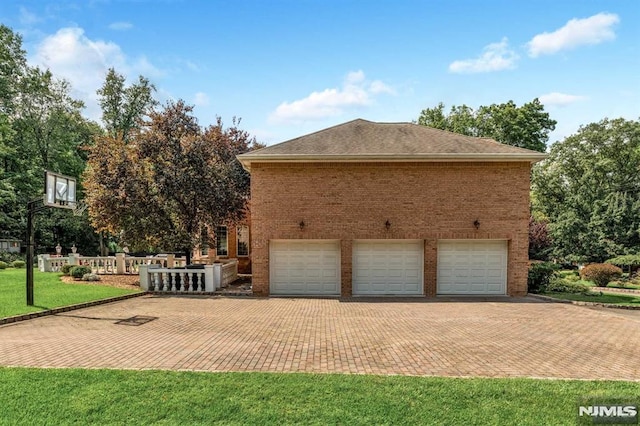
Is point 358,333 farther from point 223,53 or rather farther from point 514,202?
point 223,53

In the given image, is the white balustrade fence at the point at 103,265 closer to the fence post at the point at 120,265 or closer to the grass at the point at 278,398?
the fence post at the point at 120,265

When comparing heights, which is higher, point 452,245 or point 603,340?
point 452,245

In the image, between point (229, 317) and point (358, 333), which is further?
point (229, 317)

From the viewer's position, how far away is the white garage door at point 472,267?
46.1 feet

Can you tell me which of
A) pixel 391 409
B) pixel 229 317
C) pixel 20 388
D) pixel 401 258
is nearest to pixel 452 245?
pixel 401 258

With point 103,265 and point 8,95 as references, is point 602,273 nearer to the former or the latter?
point 103,265

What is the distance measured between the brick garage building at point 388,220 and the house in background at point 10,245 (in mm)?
28807

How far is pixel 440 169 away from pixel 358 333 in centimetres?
837

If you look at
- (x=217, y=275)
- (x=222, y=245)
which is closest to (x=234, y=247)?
(x=222, y=245)

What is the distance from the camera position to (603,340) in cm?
760

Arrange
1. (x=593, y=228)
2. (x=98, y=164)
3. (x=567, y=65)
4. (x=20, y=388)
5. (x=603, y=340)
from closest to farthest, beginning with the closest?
(x=20, y=388), (x=603, y=340), (x=567, y=65), (x=98, y=164), (x=593, y=228)

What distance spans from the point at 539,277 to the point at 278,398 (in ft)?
47.7

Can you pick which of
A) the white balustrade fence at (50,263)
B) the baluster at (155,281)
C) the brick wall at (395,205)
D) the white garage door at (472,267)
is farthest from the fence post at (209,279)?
the white balustrade fence at (50,263)

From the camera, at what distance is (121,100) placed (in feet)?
115
